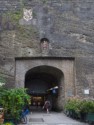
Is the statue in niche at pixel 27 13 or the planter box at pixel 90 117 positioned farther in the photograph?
the statue in niche at pixel 27 13

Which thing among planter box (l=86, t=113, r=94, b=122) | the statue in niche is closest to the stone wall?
the statue in niche

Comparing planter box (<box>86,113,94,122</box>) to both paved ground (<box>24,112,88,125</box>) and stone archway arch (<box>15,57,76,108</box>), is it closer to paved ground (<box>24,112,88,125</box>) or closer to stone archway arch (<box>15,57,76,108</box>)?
paved ground (<box>24,112,88,125</box>)

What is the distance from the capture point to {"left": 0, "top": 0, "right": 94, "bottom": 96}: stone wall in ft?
63.2

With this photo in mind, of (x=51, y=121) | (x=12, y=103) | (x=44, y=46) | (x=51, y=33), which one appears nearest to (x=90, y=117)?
(x=51, y=121)

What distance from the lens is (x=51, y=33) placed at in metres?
19.6

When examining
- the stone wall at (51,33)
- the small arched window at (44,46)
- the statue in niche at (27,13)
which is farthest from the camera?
the statue in niche at (27,13)

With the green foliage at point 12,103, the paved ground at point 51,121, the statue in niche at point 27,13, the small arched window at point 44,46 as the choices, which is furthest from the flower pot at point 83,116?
the statue in niche at point 27,13

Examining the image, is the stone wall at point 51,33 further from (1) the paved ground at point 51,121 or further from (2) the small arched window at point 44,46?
(1) the paved ground at point 51,121

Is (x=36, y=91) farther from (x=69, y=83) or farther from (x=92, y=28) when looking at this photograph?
(x=92, y=28)

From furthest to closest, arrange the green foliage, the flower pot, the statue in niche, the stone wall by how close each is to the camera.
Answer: the statue in niche → the stone wall → the flower pot → the green foliage

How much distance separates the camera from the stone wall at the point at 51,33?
19.3 m

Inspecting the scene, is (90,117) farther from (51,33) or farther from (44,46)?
(51,33)

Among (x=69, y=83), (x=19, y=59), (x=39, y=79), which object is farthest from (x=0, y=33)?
(x=39, y=79)

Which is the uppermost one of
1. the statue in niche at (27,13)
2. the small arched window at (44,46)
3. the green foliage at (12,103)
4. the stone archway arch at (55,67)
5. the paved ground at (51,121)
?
the statue in niche at (27,13)
